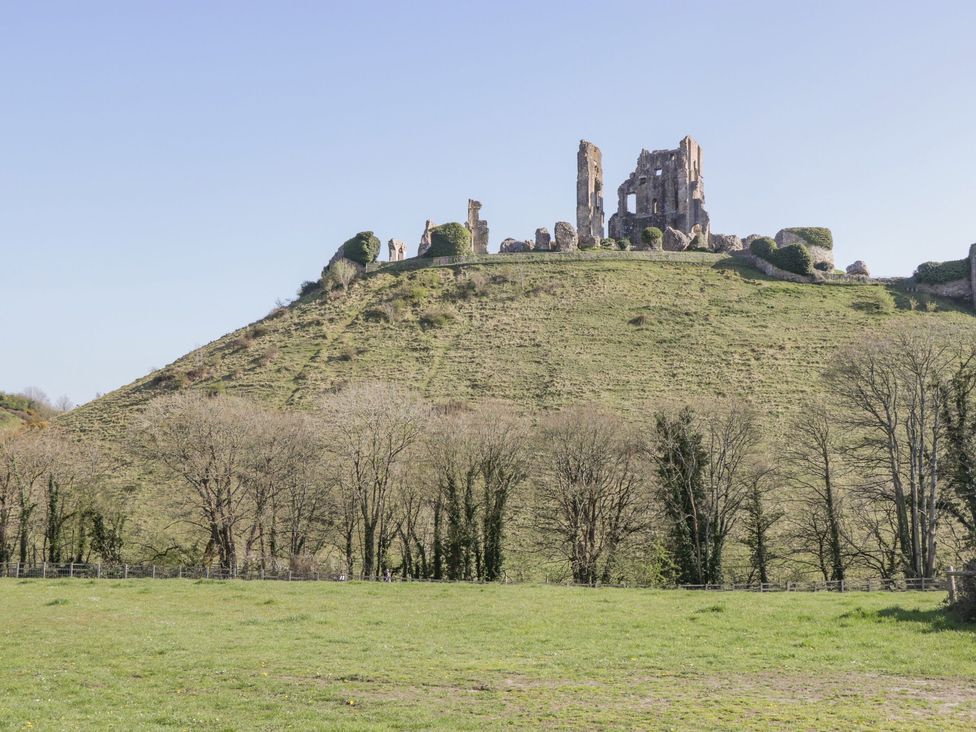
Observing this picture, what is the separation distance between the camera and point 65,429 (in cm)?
8088

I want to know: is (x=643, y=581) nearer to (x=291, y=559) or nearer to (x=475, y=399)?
(x=291, y=559)

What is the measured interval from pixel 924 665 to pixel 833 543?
77.7 ft

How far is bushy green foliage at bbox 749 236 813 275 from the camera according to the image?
106 meters

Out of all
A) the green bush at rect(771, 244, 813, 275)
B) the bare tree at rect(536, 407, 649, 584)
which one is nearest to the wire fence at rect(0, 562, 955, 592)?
the bare tree at rect(536, 407, 649, 584)

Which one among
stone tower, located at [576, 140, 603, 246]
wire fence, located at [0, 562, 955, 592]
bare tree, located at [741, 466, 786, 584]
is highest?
stone tower, located at [576, 140, 603, 246]

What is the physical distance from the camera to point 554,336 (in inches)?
3590

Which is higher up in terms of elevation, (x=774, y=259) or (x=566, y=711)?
(x=774, y=259)

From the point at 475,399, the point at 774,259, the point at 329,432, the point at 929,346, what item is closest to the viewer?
the point at 929,346

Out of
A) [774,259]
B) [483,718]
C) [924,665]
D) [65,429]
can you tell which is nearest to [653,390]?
[774,259]

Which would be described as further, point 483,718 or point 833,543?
point 833,543

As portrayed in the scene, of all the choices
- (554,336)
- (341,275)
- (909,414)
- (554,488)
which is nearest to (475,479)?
(554,488)

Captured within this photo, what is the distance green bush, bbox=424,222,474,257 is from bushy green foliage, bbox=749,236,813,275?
105ft

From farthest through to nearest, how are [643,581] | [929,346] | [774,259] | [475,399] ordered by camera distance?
1. [774,259]
2. [475,399]
3. [929,346]
4. [643,581]

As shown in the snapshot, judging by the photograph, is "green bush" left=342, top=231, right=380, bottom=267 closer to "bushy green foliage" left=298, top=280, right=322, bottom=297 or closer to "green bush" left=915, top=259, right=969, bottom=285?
"bushy green foliage" left=298, top=280, right=322, bottom=297
